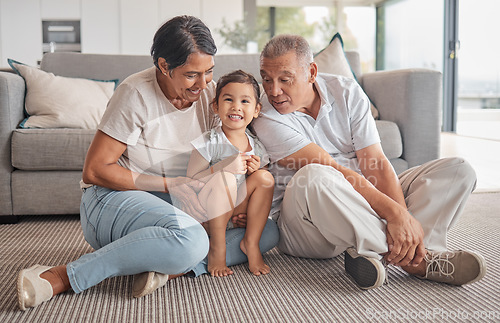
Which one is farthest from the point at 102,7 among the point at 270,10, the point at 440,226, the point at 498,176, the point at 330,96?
the point at 440,226

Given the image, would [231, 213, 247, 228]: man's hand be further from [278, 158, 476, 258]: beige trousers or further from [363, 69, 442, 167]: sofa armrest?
[363, 69, 442, 167]: sofa armrest

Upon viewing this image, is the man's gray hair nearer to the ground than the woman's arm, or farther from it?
farther from it

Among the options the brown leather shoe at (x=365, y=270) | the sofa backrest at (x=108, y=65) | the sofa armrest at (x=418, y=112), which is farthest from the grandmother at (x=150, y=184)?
the sofa backrest at (x=108, y=65)

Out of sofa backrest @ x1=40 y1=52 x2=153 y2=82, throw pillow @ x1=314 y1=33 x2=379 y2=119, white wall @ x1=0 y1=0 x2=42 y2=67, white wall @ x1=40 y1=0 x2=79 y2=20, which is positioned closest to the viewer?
throw pillow @ x1=314 y1=33 x2=379 y2=119

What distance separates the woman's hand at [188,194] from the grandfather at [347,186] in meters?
0.27

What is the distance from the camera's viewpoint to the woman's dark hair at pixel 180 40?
1.34m

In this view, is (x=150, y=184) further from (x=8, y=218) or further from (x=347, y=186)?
(x=8, y=218)

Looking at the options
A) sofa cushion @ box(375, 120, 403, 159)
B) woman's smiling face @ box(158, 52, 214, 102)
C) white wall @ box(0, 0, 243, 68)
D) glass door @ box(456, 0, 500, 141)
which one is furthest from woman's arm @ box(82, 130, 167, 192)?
glass door @ box(456, 0, 500, 141)

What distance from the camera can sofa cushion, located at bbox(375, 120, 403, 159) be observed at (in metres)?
2.42

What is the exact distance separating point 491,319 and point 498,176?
2.68 m

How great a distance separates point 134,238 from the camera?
4.12 ft

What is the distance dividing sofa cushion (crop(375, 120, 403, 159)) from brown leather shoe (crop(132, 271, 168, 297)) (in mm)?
1468

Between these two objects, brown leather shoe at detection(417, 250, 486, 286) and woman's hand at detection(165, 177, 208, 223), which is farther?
woman's hand at detection(165, 177, 208, 223)

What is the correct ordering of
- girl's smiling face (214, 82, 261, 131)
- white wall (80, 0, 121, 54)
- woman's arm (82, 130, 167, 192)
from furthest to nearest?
white wall (80, 0, 121, 54) → girl's smiling face (214, 82, 261, 131) → woman's arm (82, 130, 167, 192)
